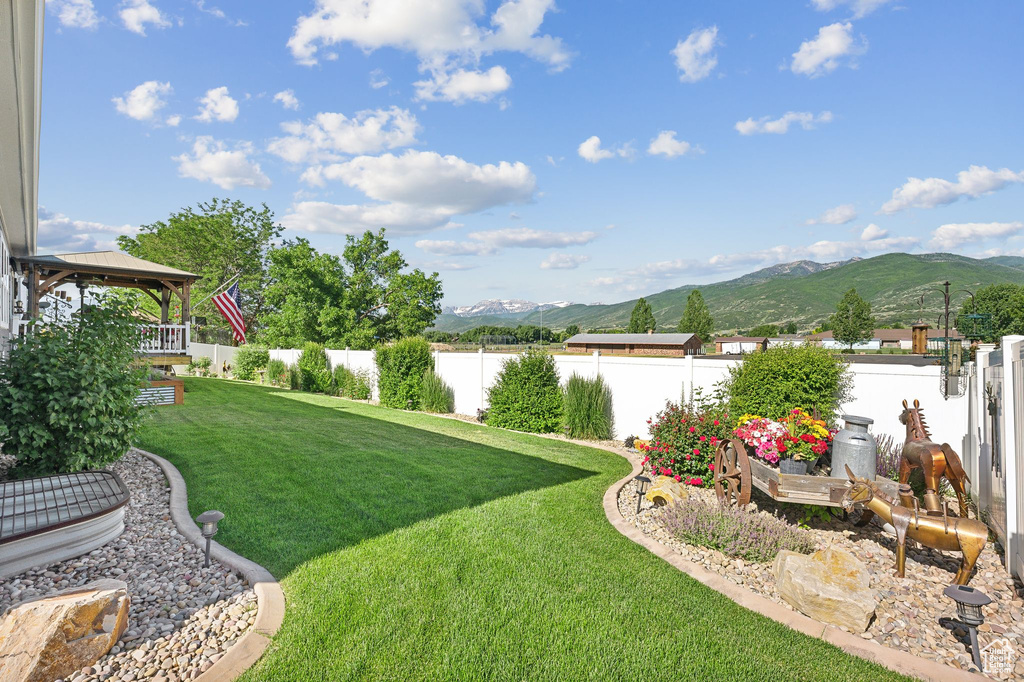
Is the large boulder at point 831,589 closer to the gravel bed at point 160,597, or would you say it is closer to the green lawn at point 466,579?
the green lawn at point 466,579

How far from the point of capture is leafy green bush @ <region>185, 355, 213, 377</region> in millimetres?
25422

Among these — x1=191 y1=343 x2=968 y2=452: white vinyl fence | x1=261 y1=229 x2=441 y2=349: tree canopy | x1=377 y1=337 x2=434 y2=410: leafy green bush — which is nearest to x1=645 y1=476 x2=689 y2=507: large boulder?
x1=191 y1=343 x2=968 y2=452: white vinyl fence

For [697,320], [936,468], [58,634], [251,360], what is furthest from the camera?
[697,320]

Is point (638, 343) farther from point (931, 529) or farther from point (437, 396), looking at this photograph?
point (931, 529)

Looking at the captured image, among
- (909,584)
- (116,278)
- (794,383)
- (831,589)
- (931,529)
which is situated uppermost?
(116,278)

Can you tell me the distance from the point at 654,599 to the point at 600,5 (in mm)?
13102

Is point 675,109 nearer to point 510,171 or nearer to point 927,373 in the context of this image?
point 510,171

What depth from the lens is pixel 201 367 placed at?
1006 inches

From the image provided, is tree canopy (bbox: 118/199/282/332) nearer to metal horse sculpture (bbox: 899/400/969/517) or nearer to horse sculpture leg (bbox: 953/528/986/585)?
metal horse sculpture (bbox: 899/400/969/517)

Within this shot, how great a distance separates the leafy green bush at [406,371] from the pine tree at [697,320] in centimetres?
8524

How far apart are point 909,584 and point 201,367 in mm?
29733

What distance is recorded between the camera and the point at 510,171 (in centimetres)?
2480

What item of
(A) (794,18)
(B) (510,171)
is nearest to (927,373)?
(A) (794,18)

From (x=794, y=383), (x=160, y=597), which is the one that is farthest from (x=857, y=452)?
(x=160, y=597)
